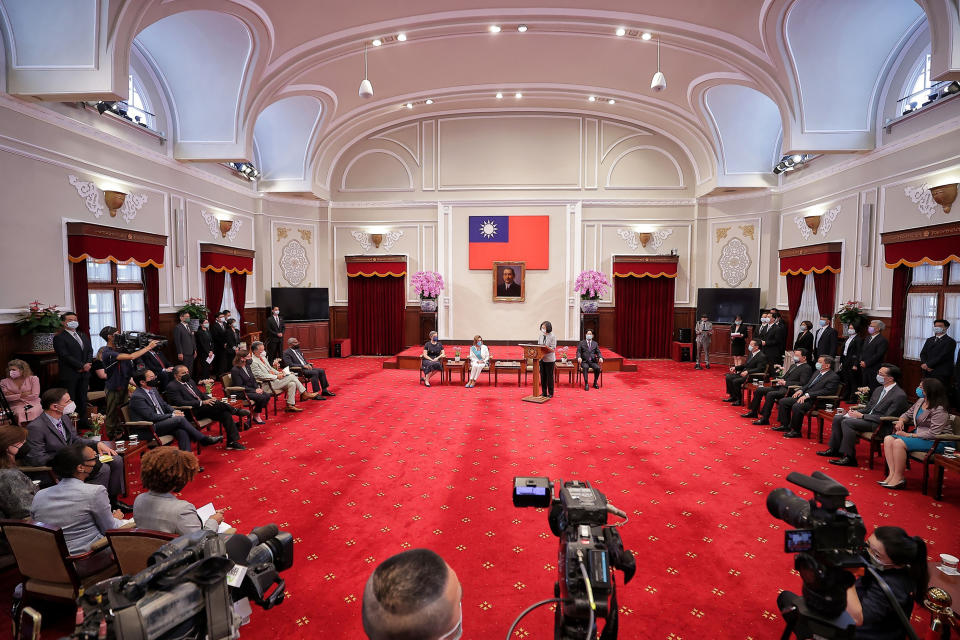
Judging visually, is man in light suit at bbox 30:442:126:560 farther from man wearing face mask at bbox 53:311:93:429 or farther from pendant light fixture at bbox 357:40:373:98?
pendant light fixture at bbox 357:40:373:98

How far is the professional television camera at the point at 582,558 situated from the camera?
144 centimetres

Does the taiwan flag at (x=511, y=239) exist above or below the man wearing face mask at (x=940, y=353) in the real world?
above

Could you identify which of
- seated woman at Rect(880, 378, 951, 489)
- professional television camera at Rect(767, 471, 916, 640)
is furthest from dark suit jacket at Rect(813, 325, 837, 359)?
professional television camera at Rect(767, 471, 916, 640)

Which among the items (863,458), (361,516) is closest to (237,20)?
(361,516)

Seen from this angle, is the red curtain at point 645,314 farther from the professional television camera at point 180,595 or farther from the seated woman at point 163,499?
the professional television camera at point 180,595

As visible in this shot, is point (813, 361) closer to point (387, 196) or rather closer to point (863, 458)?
point (863, 458)

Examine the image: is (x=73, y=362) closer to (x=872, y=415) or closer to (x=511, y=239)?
(x=872, y=415)

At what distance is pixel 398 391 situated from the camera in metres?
8.45

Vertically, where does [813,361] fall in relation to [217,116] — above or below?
below

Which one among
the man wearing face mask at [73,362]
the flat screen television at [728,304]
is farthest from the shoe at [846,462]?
the man wearing face mask at [73,362]

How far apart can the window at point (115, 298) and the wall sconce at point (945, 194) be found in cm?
1202

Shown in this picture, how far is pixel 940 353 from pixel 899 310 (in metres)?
1.51

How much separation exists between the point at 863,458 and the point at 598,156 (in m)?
9.42

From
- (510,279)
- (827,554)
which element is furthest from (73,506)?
(510,279)
